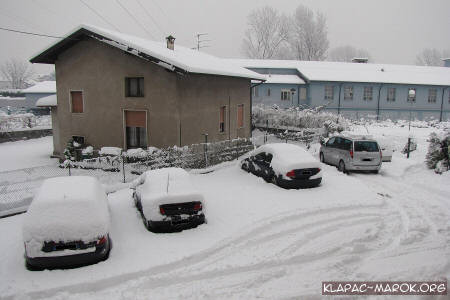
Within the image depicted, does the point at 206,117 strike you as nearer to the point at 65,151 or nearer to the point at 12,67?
the point at 65,151

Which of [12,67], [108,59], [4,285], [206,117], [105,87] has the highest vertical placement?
[12,67]

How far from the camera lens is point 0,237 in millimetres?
8055

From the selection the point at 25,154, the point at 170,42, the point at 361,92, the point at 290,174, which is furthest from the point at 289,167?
the point at 361,92

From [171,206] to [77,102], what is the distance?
11.7 meters

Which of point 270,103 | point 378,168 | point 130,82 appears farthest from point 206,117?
point 270,103

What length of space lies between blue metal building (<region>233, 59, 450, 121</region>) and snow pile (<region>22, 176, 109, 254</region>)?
32.2m

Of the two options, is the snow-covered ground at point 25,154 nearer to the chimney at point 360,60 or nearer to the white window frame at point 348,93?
the white window frame at point 348,93

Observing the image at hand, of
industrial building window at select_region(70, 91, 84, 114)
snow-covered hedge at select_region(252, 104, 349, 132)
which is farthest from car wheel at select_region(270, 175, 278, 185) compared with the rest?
snow-covered hedge at select_region(252, 104, 349, 132)

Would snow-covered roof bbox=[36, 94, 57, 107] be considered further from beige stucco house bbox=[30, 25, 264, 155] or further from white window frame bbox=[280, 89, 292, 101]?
white window frame bbox=[280, 89, 292, 101]

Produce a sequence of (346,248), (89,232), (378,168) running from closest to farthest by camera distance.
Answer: (89,232) < (346,248) < (378,168)

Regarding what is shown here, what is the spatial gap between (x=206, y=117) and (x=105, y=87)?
488 cm

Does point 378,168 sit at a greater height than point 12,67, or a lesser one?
lesser

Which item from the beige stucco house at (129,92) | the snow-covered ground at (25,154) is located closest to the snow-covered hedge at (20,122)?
the snow-covered ground at (25,154)

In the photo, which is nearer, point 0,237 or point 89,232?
point 89,232
